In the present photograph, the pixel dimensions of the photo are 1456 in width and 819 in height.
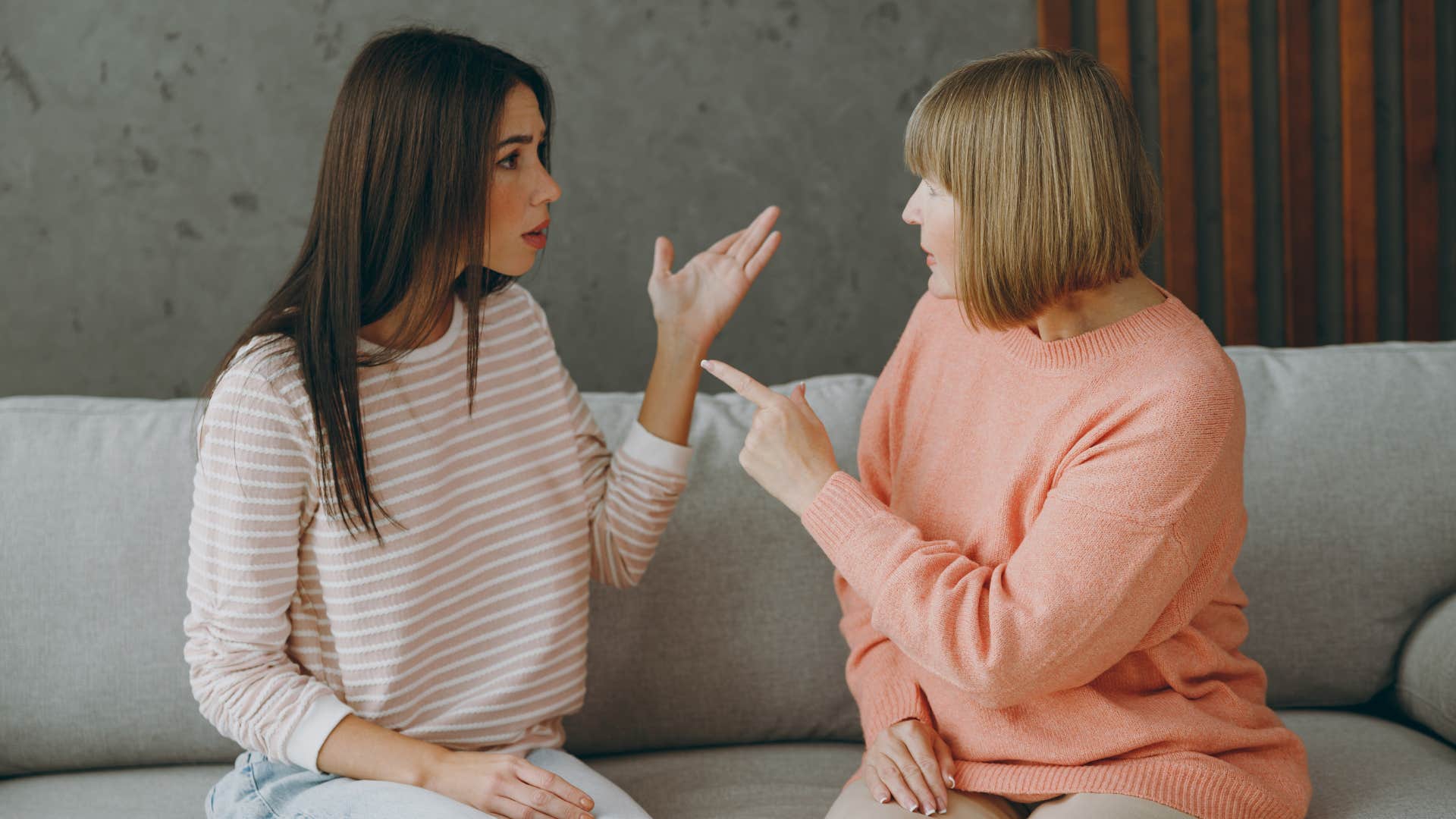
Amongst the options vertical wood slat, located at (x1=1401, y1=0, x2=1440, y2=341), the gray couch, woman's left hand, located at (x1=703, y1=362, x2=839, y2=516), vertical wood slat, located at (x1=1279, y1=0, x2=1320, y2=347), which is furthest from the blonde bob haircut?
vertical wood slat, located at (x1=1401, y1=0, x2=1440, y2=341)

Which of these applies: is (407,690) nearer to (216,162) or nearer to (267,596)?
(267,596)

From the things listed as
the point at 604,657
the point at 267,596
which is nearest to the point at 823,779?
the point at 604,657

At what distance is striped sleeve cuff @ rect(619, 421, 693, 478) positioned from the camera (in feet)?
4.52

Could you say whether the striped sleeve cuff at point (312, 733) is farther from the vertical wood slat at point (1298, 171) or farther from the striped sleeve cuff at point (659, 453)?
the vertical wood slat at point (1298, 171)

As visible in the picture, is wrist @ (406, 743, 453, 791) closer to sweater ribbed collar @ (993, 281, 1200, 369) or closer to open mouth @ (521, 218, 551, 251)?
open mouth @ (521, 218, 551, 251)

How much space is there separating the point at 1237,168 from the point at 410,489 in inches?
58.1

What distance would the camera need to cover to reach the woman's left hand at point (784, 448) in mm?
1150

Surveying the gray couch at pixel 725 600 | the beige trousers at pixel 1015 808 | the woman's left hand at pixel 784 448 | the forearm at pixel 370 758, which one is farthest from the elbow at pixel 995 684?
the forearm at pixel 370 758

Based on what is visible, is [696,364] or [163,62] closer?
[696,364]

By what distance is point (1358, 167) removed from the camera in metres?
1.92

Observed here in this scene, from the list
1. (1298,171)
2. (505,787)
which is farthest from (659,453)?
(1298,171)

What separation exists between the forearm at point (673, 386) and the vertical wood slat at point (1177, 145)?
985 mm

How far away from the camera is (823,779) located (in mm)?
1446

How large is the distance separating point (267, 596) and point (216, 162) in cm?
100
